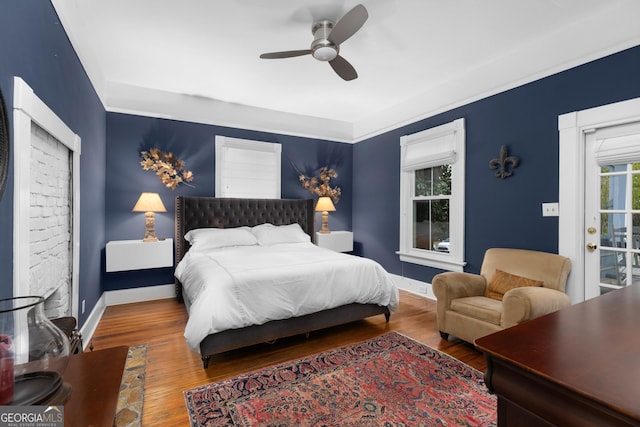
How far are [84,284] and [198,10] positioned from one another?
266 centimetres

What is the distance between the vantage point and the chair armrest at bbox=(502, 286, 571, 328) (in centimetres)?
224

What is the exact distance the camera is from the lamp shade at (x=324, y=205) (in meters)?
5.02

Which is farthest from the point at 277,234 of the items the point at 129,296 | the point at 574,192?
the point at 574,192

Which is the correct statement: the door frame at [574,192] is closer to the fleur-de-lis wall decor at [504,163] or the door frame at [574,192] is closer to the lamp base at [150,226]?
the fleur-de-lis wall decor at [504,163]

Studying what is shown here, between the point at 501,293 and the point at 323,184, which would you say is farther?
the point at 323,184

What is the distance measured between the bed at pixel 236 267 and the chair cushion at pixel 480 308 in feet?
2.12

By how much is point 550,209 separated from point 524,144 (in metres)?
0.72

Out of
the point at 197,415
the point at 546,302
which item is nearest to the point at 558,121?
the point at 546,302

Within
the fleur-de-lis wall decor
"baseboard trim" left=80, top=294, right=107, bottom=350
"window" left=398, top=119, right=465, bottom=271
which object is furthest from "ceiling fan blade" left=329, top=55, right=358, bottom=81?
"baseboard trim" left=80, top=294, right=107, bottom=350

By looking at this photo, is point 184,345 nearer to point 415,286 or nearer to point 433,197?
point 415,286

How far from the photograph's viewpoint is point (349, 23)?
89.4 inches

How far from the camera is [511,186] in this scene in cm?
327

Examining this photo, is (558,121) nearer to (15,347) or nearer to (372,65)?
(372,65)

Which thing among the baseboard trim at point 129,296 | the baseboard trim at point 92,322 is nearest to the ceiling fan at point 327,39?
the baseboard trim at point 92,322
